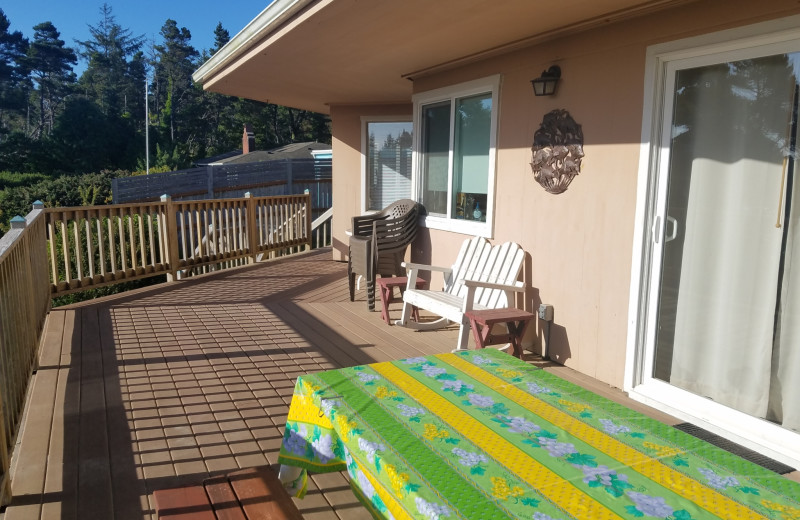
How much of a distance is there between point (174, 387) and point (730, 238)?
3155mm

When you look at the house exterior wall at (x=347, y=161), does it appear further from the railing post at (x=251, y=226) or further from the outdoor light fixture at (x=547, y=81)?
the outdoor light fixture at (x=547, y=81)

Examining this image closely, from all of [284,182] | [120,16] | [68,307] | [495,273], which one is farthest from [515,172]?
[120,16]

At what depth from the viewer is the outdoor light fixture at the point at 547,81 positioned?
3730 millimetres

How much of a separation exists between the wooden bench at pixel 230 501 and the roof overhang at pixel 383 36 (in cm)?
250

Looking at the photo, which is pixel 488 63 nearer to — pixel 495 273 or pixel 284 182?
pixel 495 273

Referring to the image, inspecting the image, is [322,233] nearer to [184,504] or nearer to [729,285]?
[729,285]

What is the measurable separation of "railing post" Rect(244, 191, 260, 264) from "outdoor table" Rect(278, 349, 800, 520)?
18.9 ft

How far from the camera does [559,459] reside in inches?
59.0

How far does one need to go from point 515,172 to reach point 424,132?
63.5 inches

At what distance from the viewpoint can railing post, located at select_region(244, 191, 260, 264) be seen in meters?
7.48

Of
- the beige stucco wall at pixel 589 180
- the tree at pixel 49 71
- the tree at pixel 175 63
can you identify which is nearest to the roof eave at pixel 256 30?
the beige stucco wall at pixel 589 180

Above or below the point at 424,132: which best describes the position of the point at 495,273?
below

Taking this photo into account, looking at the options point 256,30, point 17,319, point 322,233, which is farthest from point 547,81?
point 322,233

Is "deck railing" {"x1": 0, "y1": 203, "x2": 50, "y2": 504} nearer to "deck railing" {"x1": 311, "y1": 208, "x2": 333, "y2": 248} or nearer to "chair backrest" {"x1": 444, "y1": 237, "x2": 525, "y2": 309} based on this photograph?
"chair backrest" {"x1": 444, "y1": 237, "x2": 525, "y2": 309}
